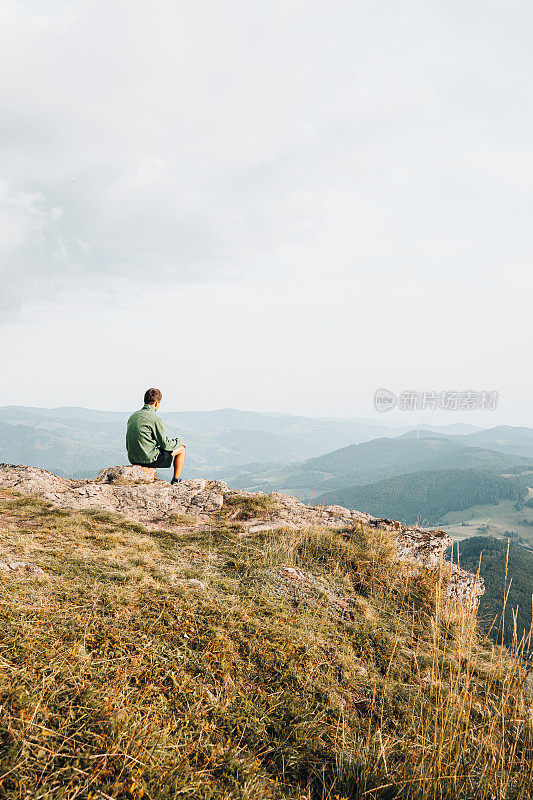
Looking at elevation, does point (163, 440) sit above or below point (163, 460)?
above

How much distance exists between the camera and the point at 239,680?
389cm

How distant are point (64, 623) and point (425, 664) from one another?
4.60 meters

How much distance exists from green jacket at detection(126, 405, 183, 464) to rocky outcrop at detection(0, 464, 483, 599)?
0.91 meters

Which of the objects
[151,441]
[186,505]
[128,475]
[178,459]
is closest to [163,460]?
[178,459]

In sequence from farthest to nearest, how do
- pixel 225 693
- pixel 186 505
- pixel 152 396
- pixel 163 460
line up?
pixel 163 460
pixel 152 396
pixel 186 505
pixel 225 693

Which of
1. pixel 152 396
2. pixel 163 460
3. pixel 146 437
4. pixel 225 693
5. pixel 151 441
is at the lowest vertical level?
pixel 225 693

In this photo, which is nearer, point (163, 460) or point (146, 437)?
point (146, 437)

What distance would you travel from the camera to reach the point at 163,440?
500 inches

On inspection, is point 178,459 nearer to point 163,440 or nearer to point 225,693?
point 163,440

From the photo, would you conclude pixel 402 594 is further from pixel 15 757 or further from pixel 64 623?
pixel 15 757

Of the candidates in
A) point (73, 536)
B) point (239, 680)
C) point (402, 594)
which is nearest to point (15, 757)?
point (239, 680)

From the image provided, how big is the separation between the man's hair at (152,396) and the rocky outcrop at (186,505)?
2.60m

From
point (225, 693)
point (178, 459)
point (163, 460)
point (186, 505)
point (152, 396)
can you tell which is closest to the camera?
point (225, 693)

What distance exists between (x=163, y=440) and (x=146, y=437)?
1.79 feet
